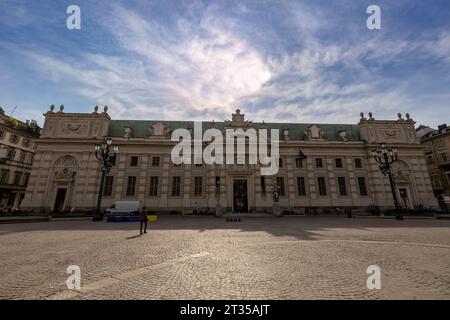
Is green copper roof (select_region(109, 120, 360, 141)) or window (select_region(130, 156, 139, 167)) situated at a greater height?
green copper roof (select_region(109, 120, 360, 141))

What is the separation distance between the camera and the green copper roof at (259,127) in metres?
35.1

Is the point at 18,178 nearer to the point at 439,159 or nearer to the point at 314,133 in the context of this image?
the point at 314,133

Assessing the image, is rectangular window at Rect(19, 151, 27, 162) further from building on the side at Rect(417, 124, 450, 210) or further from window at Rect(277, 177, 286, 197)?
building on the side at Rect(417, 124, 450, 210)

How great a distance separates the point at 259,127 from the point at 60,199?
34.1 meters

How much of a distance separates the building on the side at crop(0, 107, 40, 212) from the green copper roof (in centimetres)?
1424

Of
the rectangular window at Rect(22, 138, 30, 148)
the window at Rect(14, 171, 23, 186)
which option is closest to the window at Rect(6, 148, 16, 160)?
the rectangular window at Rect(22, 138, 30, 148)

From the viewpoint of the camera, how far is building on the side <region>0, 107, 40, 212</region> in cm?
3453

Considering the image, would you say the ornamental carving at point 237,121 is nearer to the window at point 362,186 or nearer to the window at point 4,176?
the window at point 362,186

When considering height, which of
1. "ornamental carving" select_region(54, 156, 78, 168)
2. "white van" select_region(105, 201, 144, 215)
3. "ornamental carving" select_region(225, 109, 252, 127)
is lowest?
"white van" select_region(105, 201, 144, 215)

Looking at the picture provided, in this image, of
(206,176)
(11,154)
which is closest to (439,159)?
(206,176)

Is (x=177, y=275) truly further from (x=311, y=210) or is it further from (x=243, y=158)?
(x=311, y=210)

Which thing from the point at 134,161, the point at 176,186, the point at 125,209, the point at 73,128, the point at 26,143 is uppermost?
the point at 73,128

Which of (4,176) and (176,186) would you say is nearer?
(176,186)

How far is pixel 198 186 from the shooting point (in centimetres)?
3097
